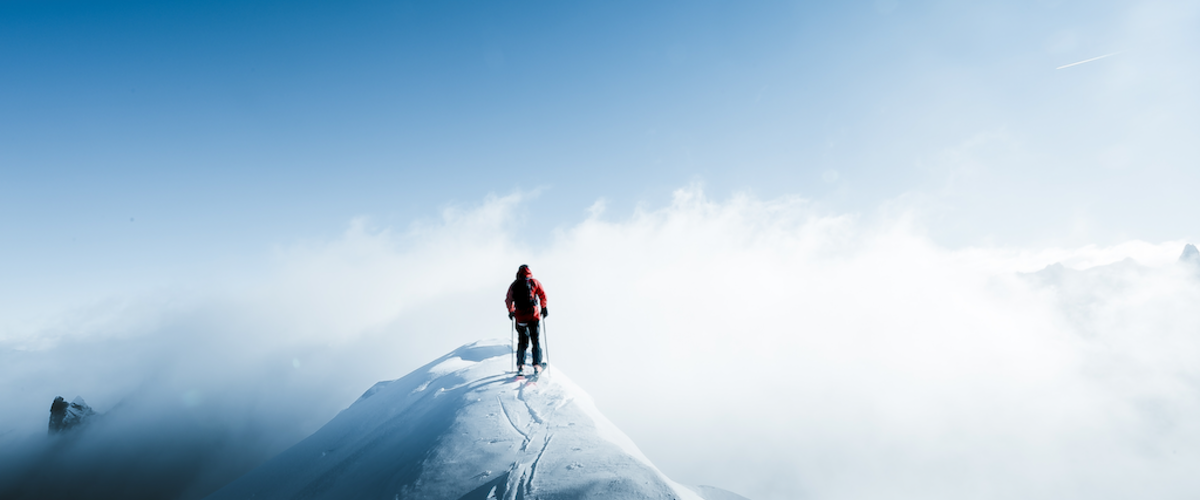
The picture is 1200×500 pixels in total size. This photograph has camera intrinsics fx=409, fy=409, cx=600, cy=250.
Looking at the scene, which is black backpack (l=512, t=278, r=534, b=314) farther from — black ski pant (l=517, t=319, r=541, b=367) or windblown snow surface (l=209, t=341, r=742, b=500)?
windblown snow surface (l=209, t=341, r=742, b=500)

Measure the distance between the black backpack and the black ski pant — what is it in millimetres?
498

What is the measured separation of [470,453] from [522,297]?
526cm

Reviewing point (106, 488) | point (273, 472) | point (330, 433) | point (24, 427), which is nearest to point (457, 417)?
point (273, 472)

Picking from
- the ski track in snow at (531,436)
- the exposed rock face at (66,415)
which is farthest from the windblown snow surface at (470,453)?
the exposed rock face at (66,415)

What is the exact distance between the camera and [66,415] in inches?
5433

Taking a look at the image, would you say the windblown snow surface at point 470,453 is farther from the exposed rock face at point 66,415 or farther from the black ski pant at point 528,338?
the exposed rock face at point 66,415

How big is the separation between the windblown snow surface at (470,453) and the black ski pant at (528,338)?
29.8 inches

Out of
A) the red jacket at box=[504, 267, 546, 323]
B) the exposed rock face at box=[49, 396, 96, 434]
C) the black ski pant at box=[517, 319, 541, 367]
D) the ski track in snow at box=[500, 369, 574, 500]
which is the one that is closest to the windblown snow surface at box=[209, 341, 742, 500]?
the ski track in snow at box=[500, 369, 574, 500]

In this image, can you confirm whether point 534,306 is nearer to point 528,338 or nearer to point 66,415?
point 528,338

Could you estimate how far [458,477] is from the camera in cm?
784

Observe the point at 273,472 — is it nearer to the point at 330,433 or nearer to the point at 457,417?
the point at 330,433

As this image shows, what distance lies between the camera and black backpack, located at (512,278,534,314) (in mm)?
13047

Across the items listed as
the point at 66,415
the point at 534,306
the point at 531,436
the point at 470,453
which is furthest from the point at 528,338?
the point at 66,415

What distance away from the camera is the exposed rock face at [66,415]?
13662 cm
